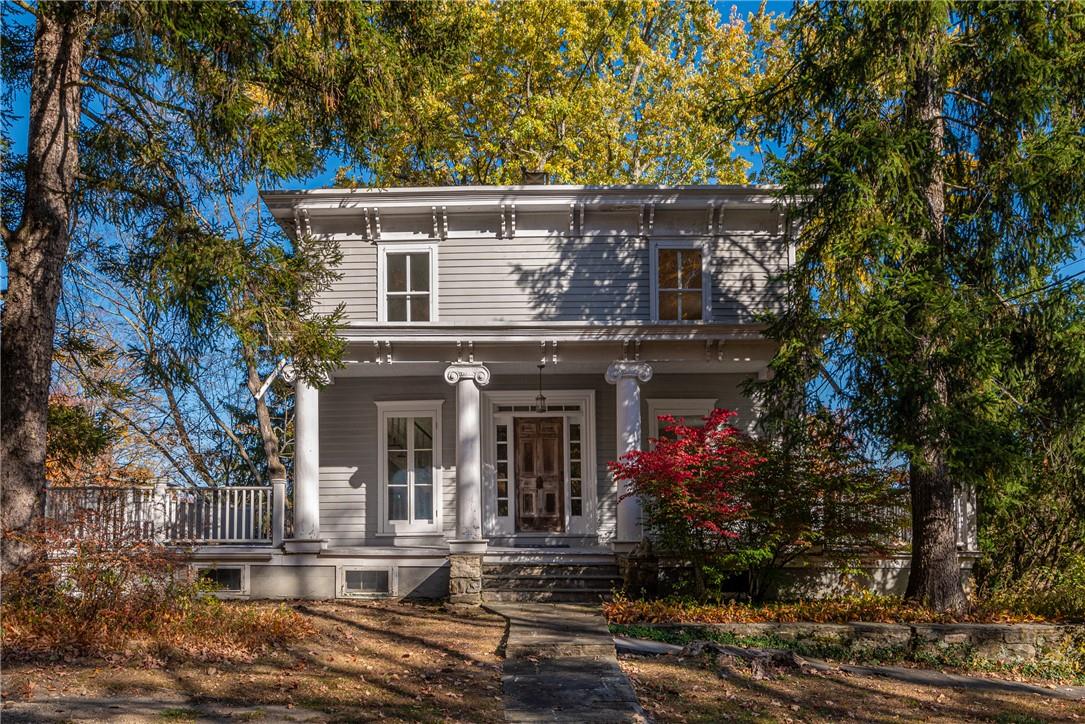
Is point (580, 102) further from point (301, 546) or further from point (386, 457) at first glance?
point (301, 546)

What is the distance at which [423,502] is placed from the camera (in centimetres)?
1602

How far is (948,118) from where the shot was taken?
479 inches

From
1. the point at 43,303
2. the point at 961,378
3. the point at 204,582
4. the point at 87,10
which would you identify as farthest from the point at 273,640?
the point at 961,378

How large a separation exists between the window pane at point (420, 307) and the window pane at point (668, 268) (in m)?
3.96

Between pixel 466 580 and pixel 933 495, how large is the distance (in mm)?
6460

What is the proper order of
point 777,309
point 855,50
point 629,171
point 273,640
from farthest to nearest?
→ point 629,171
point 777,309
point 855,50
point 273,640

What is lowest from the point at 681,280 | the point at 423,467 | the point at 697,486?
the point at 697,486

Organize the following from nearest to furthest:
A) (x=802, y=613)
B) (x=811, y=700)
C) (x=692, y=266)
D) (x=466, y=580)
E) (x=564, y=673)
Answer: (x=811, y=700) → (x=564, y=673) → (x=802, y=613) → (x=466, y=580) → (x=692, y=266)

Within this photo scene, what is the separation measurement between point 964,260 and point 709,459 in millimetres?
4168

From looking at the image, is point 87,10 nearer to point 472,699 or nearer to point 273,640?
point 273,640


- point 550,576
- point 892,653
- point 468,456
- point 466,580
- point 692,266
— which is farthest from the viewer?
point 692,266

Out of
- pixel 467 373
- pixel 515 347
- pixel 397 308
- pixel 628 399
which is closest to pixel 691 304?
pixel 628 399

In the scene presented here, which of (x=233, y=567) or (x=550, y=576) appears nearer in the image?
(x=550, y=576)

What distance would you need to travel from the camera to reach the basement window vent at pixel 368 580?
46.0 ft
